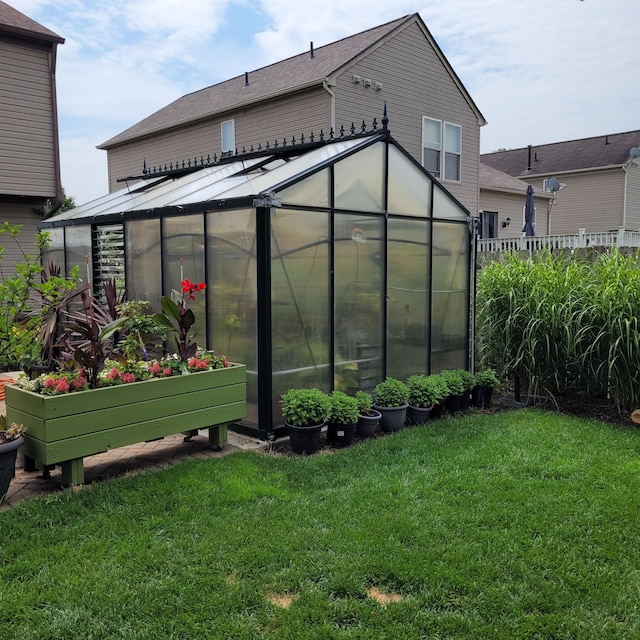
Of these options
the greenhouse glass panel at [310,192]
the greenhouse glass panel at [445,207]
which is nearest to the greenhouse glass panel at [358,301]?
the greenhouse glass panel at [310,192]

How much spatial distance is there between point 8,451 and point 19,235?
304 inches

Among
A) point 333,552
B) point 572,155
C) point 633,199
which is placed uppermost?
point 572,155

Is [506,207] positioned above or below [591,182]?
below

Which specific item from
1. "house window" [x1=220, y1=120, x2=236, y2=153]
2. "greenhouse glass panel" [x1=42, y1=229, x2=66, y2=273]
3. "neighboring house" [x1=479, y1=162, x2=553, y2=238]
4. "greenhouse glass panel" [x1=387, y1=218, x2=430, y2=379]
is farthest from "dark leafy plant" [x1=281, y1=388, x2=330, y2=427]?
"neighboring house" [x1=479, y1=162, x2=553, y2=238]

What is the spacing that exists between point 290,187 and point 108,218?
2.94 m

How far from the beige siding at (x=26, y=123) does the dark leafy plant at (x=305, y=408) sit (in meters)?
7.39

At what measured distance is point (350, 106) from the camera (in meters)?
Answer: 11.9

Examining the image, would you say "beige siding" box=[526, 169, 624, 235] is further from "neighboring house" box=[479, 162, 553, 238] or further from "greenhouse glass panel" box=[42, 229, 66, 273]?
"greenhouse glass panel" box=[42, 229, 66, 273]

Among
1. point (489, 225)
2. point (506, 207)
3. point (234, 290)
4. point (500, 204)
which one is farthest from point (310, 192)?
point (506, 207)

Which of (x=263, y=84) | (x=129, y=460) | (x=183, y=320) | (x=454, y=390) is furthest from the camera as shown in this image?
(x=263, y=84)

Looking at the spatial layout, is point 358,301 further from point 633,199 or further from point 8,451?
point 633,199

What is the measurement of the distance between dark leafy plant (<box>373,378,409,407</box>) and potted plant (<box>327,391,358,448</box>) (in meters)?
0.54

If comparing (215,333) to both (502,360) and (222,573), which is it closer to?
(222,573)

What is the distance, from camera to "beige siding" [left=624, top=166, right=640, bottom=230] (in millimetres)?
20703
